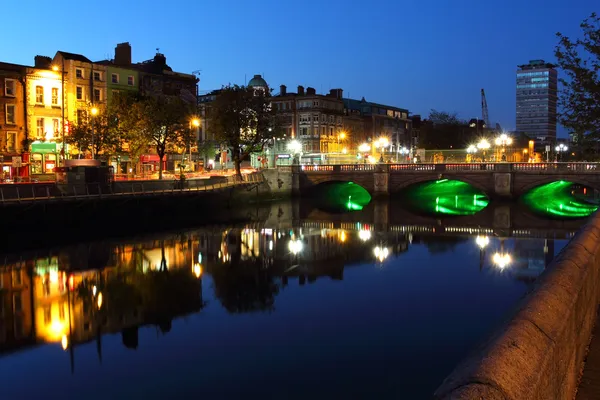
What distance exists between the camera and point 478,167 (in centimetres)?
7394

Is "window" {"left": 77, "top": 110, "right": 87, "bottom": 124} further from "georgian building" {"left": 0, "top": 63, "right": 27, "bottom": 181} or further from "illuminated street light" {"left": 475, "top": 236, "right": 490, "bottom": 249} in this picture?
"illuminated street light" {"left": 475, "top": 236, "right": 490, "bottom": 249}

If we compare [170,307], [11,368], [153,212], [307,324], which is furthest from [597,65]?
[153,212]

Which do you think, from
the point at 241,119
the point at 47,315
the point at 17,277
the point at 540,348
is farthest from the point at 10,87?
the point at 540,348

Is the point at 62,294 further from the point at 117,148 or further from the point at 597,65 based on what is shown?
the point at 117,148

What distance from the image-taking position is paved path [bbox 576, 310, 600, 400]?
7.77 metres

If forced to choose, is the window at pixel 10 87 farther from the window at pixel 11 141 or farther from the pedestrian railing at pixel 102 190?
the pedestrian railing at pixel 102 190

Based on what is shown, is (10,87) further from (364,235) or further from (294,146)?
(294,146)

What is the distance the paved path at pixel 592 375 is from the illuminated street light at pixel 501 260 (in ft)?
76.0

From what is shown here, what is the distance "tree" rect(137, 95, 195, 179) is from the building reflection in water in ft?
70.5

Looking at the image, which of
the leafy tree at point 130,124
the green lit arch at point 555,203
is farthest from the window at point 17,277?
the green lit arch at point 555,203

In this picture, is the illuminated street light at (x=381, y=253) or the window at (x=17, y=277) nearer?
the window at (x=17, y=277)

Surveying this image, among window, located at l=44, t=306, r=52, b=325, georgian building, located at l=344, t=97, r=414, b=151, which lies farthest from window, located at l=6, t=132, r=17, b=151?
georgian building, located at l=344, t=97, r=414, b=151

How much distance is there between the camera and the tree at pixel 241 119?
235 ft

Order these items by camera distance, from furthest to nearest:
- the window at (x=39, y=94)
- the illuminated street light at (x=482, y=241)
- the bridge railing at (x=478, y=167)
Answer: the bridge railing at (x=478, y=167)
the window at (x=39, y=94)
the illuminated street light at (x=482, y=241)
